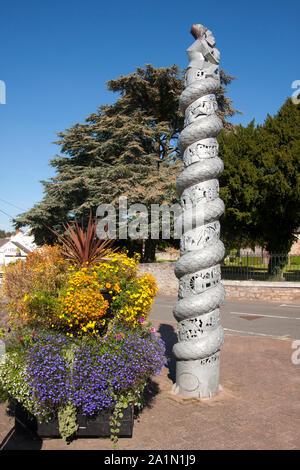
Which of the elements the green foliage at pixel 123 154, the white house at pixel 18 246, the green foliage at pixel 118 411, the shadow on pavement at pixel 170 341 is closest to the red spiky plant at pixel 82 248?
the shadow on pavement at pixel 170 341

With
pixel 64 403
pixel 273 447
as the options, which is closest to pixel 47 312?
pixel 64 403


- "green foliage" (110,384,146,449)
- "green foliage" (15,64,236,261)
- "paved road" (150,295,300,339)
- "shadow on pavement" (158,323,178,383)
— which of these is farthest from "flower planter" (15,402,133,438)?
"green foliage" (15,64,236,261)

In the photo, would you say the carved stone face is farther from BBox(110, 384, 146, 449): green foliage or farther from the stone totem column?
BBox(110, 384, 146, 449): green foliage

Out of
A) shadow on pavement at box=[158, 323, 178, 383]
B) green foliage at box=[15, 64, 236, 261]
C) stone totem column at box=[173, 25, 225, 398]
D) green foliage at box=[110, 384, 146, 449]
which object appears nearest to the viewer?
green foliage at box=[110, 384, 146, 449]

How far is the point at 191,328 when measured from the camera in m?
5.52

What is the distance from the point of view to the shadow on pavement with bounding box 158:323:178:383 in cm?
722

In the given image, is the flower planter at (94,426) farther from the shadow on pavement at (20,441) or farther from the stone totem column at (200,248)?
the stone totem column at (200,248)

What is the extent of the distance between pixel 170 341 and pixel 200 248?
4669 mm

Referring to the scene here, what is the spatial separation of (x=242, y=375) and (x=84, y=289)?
3.55 m

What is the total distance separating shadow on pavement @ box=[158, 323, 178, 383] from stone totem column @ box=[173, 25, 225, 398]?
1.23m

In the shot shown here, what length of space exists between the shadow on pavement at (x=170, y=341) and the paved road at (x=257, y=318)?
1.53 m

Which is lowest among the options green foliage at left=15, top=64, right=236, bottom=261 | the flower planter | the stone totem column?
the flower planter

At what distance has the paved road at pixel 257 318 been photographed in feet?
34.6
